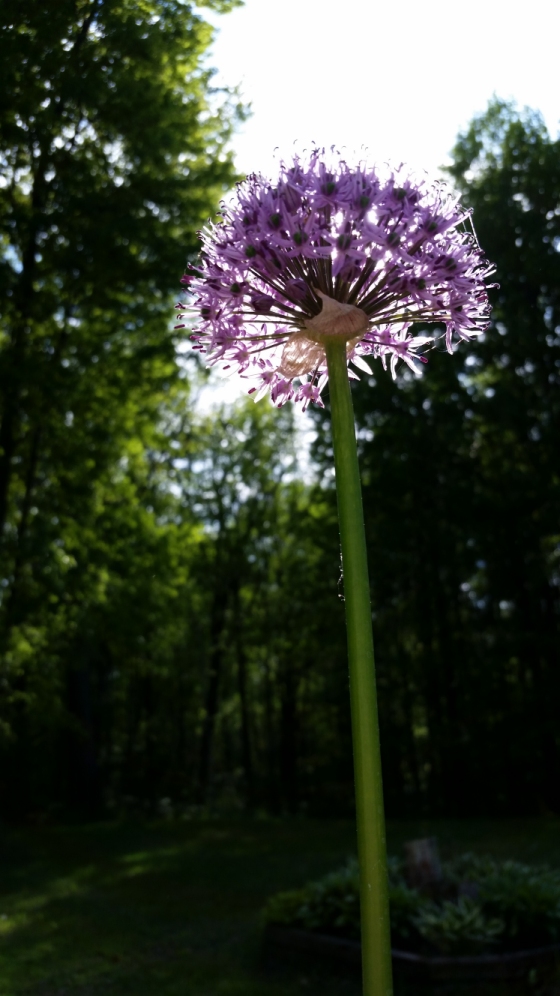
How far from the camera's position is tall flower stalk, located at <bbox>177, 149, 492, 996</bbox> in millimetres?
2049

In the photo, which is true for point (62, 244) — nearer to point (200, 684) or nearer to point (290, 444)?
point (290, 444)

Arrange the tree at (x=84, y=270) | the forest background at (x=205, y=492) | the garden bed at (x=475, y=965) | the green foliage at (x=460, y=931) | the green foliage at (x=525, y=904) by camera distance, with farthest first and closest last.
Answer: the forest background at (x=205, y=492) → the tree at (x=84, y=270) → the green foliage at (x=525, y=904) → the green foliage at (x=460, y=931) → the garden bed at (x=475, y=965)

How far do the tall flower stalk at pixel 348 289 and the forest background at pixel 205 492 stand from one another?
3.80 meters

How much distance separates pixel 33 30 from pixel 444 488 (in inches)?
579

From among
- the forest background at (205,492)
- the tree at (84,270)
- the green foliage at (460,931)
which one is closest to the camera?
the green foliage at (460,931)

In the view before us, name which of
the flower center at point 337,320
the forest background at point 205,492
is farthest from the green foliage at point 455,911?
the forest background at point 205,492

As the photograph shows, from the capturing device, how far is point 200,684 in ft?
96.5

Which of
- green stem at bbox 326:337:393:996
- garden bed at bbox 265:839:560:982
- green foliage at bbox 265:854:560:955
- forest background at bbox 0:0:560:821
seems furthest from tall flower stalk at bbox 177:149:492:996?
green foliage at bbox 265:854:560:955

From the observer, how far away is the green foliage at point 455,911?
247 inches

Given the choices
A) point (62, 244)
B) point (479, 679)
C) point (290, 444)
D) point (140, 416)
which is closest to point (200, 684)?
point (290, 444)

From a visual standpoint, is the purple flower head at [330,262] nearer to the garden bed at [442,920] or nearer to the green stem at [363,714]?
the green stem at [363,714]

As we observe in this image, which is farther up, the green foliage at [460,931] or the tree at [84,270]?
the tree at [84,270]

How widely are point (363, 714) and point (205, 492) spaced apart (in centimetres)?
2559

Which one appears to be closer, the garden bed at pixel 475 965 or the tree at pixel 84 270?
the garden bed at pixel 475 965
